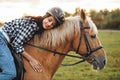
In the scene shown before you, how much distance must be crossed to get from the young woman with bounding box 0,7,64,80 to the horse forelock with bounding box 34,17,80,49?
9 cm

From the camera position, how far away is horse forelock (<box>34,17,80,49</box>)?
6.12 metres

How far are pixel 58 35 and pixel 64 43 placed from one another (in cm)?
21

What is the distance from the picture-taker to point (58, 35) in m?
6.13

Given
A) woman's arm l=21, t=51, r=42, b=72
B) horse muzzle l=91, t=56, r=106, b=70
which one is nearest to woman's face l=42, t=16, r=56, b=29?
woman's arm l=21, t=51, r=42, b=72

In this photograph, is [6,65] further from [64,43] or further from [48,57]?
[64,43]

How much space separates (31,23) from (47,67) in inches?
32.9

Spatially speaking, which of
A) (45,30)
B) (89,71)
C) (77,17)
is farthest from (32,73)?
(89,71)

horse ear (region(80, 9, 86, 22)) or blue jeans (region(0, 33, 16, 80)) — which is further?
horse ear (region(80, 9, 86, 22))

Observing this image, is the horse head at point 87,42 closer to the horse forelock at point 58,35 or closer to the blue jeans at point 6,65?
the horse forelock at point 58,35

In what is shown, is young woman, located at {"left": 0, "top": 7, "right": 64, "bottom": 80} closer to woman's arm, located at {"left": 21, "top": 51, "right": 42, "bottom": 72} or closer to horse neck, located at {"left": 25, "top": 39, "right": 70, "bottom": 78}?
woman's arm, located at {"left": 21, "top": 51, "right": 42, "bottom": 72}

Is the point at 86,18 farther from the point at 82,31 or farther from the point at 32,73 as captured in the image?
the point at 32,73

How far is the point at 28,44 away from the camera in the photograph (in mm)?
6121

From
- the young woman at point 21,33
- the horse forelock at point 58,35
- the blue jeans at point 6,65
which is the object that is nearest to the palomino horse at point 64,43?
the horse forelock at point 58,35

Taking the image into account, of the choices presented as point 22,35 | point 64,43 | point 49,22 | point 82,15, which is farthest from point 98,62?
point 22,35
